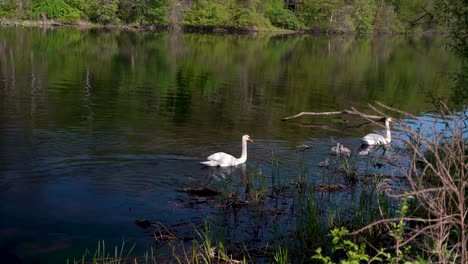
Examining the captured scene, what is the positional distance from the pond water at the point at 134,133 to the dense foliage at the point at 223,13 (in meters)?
50.0

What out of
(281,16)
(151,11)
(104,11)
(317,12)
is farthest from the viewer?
(317,12)

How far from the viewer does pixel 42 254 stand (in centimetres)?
907

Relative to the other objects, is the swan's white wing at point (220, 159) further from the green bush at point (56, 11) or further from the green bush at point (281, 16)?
the green bush at point (281, 16)

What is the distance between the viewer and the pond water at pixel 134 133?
419 inches

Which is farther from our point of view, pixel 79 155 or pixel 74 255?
pixel 79 155

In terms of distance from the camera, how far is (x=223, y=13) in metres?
113

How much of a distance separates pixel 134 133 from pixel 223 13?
98.6m

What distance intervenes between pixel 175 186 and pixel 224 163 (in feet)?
6.95

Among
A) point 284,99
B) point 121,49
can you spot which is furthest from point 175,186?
point 121,49

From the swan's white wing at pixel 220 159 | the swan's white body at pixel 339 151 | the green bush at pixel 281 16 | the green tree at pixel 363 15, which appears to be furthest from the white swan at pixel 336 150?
the green tree at pixel 363 15

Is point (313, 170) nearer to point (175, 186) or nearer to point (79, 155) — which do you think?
point (175, 186)

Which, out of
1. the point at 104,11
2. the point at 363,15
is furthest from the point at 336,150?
the point at 363,15

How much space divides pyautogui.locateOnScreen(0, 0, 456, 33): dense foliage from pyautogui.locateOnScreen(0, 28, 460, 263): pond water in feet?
164

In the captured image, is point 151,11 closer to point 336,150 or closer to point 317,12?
point 317,12
